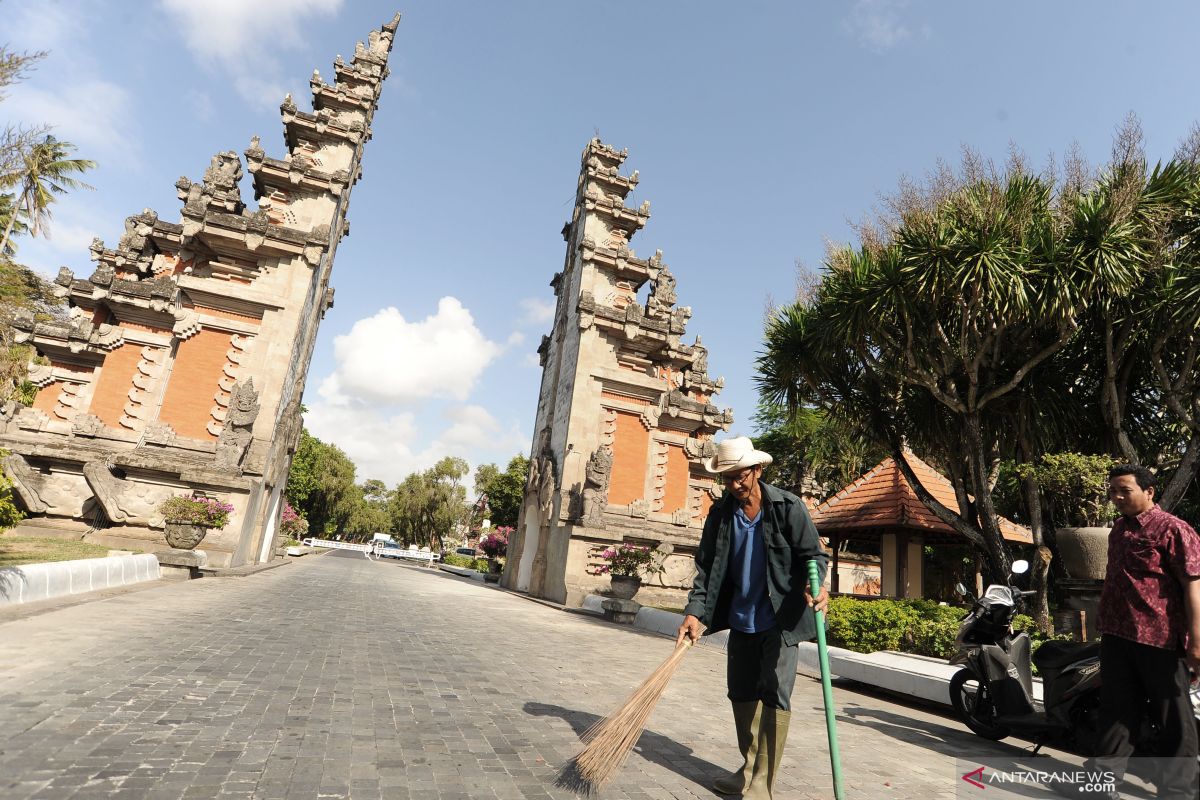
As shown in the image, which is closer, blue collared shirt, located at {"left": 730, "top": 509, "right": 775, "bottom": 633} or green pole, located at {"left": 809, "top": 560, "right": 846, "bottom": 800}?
green pole, located at {"left": 809, "top": 560, "right": 846, "bottom": 800}

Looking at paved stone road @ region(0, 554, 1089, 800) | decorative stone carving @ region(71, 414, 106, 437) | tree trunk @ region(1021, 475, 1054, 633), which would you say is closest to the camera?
paved stone road @ region(0, 554, 1089, 800)

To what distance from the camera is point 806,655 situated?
9141mm

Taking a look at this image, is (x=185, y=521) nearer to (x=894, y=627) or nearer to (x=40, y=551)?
(x=40, y=551)

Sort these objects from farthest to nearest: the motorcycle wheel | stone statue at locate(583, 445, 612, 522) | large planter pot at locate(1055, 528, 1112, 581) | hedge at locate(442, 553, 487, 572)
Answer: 1. hedge at locate(442, 553, 487, 572)
2. stone statue at locate(583, 445, 612, 522)
3. large planter pot at locate(1055, 528, 1112, 581)
4. the motorcycle wheel

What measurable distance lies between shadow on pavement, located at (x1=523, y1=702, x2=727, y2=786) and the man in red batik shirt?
244cm

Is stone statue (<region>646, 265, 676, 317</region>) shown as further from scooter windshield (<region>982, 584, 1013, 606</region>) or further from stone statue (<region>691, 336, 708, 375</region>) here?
scooter windshield (<region>982, 584, 1013, 606</region>)

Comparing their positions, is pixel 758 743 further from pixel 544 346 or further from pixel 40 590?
pixel 544 346

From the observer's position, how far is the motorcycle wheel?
554cm

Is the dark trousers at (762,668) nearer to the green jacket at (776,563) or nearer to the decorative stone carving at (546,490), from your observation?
the green jacket at (776,563)

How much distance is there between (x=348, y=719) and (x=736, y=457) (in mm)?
3252

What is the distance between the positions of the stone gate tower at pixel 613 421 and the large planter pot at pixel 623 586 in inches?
123

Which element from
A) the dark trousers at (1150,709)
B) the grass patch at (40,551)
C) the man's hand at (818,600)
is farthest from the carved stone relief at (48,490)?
the dark trousers at (1150,709)

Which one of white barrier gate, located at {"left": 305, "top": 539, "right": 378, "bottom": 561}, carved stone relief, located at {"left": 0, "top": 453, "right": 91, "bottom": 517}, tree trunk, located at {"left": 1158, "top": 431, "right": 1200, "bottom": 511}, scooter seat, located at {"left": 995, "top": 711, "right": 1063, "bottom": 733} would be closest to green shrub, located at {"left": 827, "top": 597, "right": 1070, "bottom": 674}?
tree trunk, located at {"left": 1158, "top": 431, "right": 1200, "bottom": 511}

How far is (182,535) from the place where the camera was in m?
13.4
